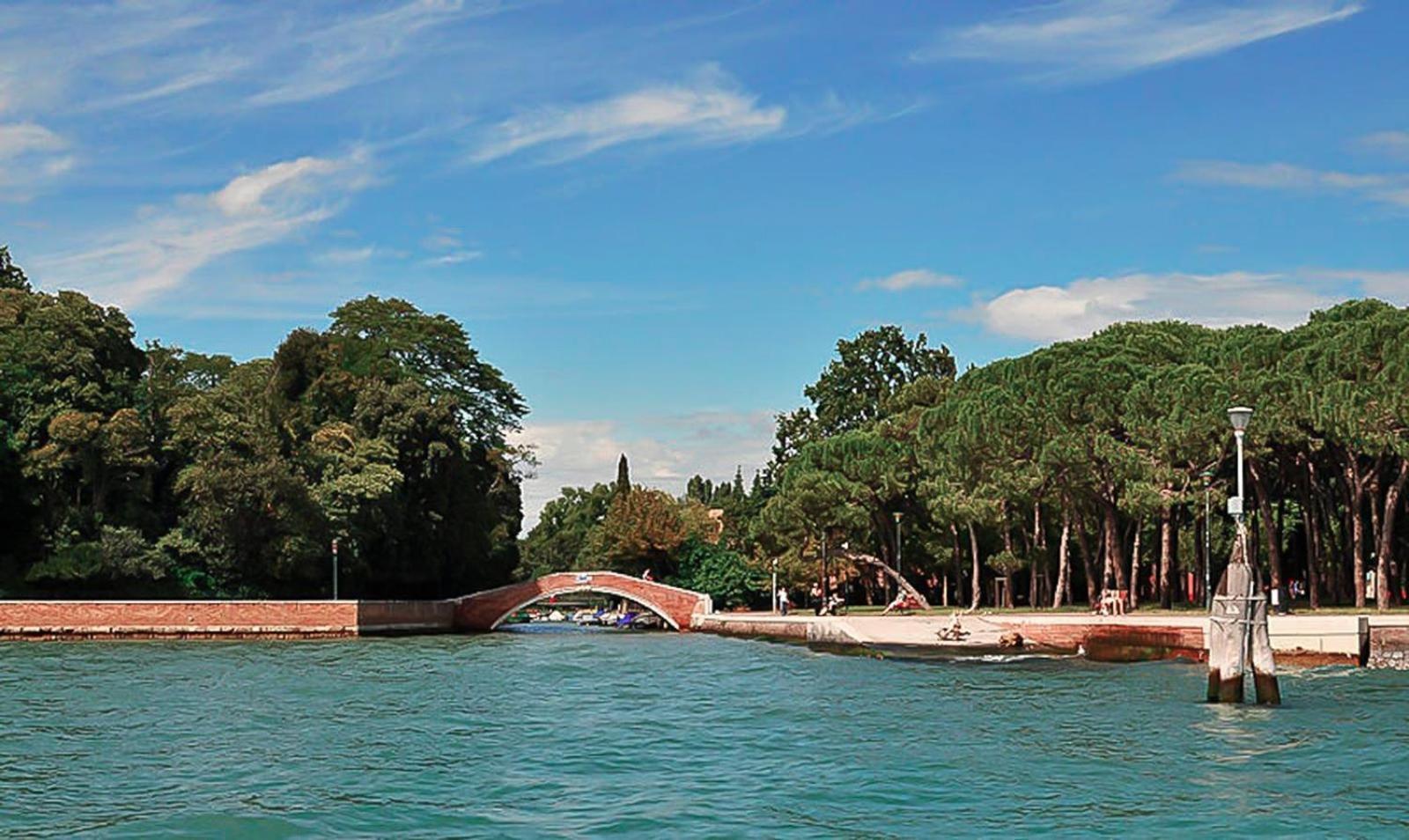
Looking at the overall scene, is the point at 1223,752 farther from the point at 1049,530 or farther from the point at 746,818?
the point at 1049,530

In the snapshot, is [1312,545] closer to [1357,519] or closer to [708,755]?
[1357,519]

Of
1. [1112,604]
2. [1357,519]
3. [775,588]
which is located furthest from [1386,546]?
[775,588]

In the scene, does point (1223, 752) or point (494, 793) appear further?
point (1223, 752)

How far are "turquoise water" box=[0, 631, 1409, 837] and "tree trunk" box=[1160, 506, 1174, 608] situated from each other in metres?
15.7

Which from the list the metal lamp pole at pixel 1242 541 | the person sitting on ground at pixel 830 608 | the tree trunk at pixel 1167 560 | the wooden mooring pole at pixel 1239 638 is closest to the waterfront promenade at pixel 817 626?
the person sitting on ground at pixel 830 608

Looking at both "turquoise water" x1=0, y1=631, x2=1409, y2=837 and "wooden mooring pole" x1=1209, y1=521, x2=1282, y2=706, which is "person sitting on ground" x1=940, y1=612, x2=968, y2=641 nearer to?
"turquoise water" x1=0, y1=631, x2=1409, y2=837

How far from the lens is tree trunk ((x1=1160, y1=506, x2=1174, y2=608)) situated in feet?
153

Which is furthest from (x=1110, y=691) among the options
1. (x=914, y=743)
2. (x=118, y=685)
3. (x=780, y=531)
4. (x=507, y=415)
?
(x=507, y=415)

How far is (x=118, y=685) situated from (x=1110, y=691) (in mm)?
17708

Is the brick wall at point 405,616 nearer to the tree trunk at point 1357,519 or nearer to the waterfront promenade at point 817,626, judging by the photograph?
the waterfront promenade at point 817,626

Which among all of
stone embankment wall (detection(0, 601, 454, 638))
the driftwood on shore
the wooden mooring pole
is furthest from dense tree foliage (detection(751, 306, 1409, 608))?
the wooden mooring pole

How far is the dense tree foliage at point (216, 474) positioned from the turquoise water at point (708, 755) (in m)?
20.0

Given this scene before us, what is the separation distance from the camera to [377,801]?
15977 mm

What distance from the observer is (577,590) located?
6016cm
